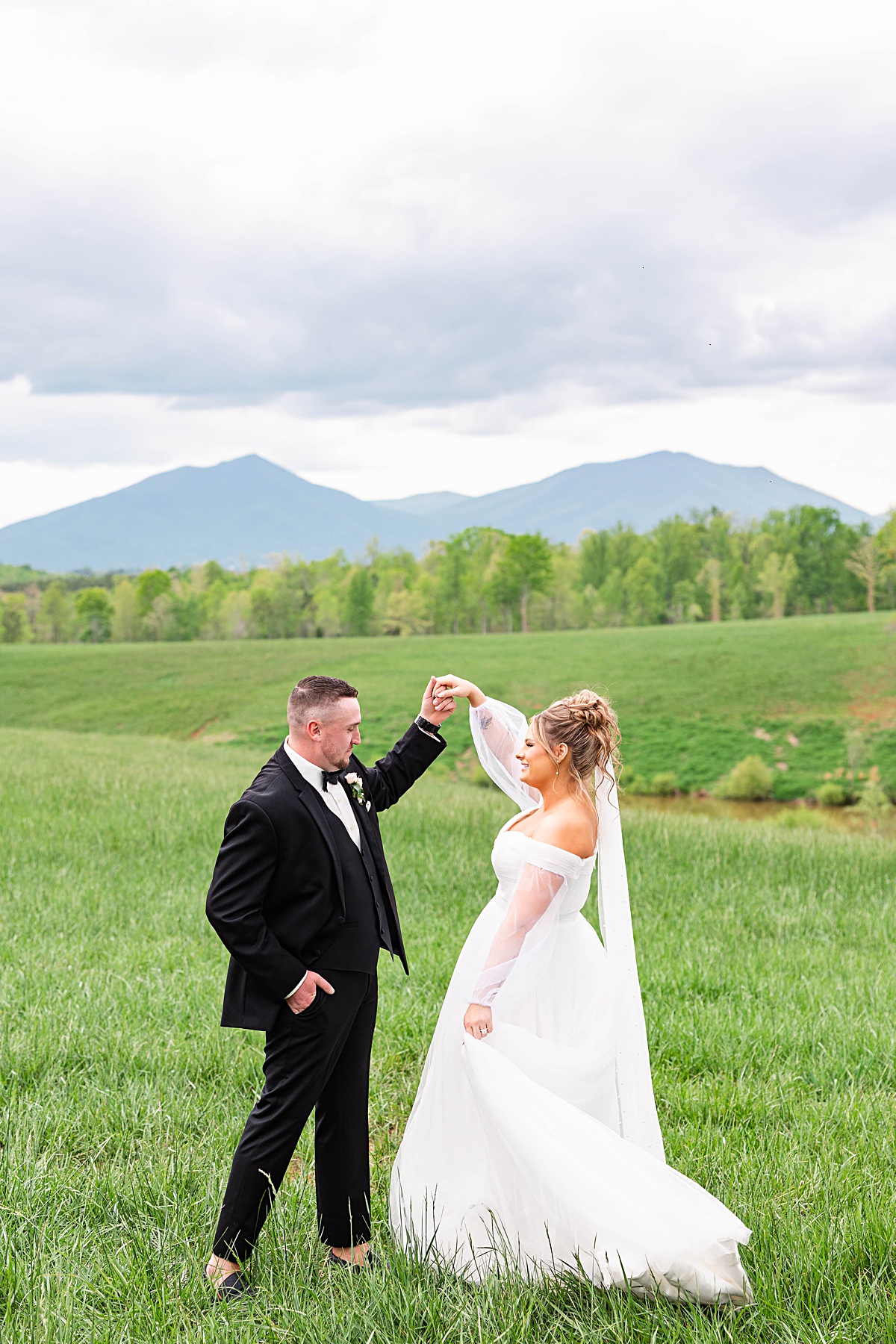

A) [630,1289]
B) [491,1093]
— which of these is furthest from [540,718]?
[630,1289]

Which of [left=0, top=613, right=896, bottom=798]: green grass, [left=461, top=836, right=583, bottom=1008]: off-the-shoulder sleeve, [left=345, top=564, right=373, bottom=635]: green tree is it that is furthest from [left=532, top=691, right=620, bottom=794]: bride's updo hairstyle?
[left=345, top=564, right=373, bottom=635]: green tree

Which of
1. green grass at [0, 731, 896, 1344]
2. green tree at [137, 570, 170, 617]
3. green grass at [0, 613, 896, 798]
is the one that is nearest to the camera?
green grass at [0, 731, 896, 1344]

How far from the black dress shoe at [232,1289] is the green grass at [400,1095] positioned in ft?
0.25

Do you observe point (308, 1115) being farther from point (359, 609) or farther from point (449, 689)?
point (359, 609)

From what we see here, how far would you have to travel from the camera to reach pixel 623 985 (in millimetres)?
4332

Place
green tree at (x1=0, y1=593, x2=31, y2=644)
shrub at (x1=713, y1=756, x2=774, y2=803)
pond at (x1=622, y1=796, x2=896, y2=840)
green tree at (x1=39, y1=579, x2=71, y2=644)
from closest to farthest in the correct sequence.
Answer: pond at (x1=622, y1=796, x2=896, y2=840)
shrub at (x1=713, y1=756, x2=774, y2=803)
green tree at (x1=0, y1=593, x2=31, y2=644)
green tree at (x1=39, y1=579, x2=71, y2=644)

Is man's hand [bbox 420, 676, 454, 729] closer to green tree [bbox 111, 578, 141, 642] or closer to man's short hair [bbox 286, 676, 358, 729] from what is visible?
man's short hair [bbox 286, 676, 358, 729]

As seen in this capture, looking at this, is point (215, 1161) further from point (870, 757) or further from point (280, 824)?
point (870, 757)

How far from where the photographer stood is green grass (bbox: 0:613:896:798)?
169ft

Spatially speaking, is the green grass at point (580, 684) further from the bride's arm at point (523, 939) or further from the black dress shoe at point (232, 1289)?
the black dress shoe at point (232, 1289)

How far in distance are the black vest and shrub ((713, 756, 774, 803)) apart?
133 ft

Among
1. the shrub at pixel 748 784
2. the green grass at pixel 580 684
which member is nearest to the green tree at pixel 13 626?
the green grass at pixel 580 684

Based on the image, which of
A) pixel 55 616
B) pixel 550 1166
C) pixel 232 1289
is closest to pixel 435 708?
pixel 550 1166

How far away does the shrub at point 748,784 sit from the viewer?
4241 cm
